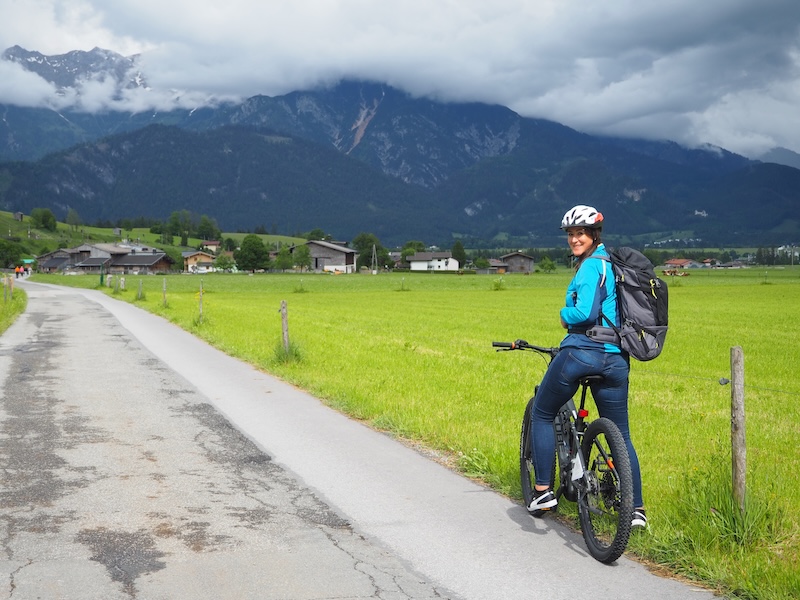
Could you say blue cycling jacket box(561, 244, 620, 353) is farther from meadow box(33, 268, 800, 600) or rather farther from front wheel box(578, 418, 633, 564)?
meadow box(33, 268, 800, 600)

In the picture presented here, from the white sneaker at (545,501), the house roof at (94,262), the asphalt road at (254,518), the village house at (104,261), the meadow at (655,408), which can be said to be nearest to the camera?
the asphalt road at (254,518)

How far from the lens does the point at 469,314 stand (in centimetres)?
3809

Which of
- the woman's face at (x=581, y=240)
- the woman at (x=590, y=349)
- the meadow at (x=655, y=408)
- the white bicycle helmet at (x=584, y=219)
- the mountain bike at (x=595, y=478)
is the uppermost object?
the white bicycle helmet at (x=584, y=219)

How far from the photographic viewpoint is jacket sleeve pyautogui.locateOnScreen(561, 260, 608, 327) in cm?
559

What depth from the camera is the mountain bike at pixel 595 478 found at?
5.25 metres

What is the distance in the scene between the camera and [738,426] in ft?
18.5

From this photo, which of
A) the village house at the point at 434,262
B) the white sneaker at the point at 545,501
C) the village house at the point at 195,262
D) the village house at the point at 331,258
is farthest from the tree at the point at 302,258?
the white sneaker at the point at 545,501

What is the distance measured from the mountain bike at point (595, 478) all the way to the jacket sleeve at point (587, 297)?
1.45 ft

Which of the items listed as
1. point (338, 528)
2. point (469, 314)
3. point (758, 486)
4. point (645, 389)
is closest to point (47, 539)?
point (338, 528)

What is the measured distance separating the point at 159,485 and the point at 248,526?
5.36 ft

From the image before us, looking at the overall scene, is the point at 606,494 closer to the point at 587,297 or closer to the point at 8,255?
the point at 587,297

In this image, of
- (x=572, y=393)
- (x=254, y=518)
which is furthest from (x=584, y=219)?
(x=254, y=518)

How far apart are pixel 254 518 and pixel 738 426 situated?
379 centimetres

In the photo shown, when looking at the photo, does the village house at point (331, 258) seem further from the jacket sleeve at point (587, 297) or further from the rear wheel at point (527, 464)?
the jacket sleeve at point (587, 297)
